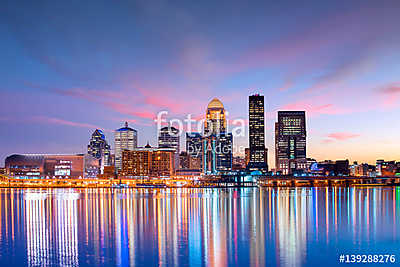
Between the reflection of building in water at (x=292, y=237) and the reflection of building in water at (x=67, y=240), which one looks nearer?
the reflection of building in water at (x=67, y=240)

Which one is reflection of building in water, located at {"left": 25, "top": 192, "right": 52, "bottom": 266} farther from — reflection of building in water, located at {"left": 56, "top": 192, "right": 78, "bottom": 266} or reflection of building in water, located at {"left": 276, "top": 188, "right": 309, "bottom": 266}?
reflection of building in water, located at {"left": 276, "top": 188, "right": 309, "bottom": 266}

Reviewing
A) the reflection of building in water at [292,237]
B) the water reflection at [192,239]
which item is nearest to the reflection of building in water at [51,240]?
the water reflection at [192,239]

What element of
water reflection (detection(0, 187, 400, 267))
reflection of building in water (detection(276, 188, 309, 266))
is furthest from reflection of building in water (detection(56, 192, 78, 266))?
reflection of building in water (detection(276, 188, 309, 266))

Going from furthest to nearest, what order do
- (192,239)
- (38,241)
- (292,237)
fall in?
(292,237), (192,239), (38,241)

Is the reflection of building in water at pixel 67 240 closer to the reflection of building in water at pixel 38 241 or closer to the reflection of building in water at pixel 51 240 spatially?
the reflection of building in water at pixel 51 240

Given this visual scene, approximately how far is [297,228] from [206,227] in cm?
881

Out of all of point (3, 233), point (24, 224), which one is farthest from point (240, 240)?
point (24, 224)

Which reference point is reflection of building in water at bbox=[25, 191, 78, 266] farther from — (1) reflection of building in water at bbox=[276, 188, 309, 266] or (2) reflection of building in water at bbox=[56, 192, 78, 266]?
(1) reflection of building in water at bbox=[276, 188, 309, 266]

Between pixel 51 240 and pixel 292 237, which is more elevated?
pixel 51 240

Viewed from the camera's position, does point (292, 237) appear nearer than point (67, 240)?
No

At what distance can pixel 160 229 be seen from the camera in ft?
146

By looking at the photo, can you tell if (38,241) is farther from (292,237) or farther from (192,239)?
(292,237)

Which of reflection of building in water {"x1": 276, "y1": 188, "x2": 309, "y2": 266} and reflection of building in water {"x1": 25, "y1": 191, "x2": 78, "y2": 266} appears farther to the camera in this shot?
reflection of building in water {"x1": 276, "y1": 188, "x2": 309, "y2": 266}

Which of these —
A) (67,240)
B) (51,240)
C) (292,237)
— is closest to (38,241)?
(51,240)
